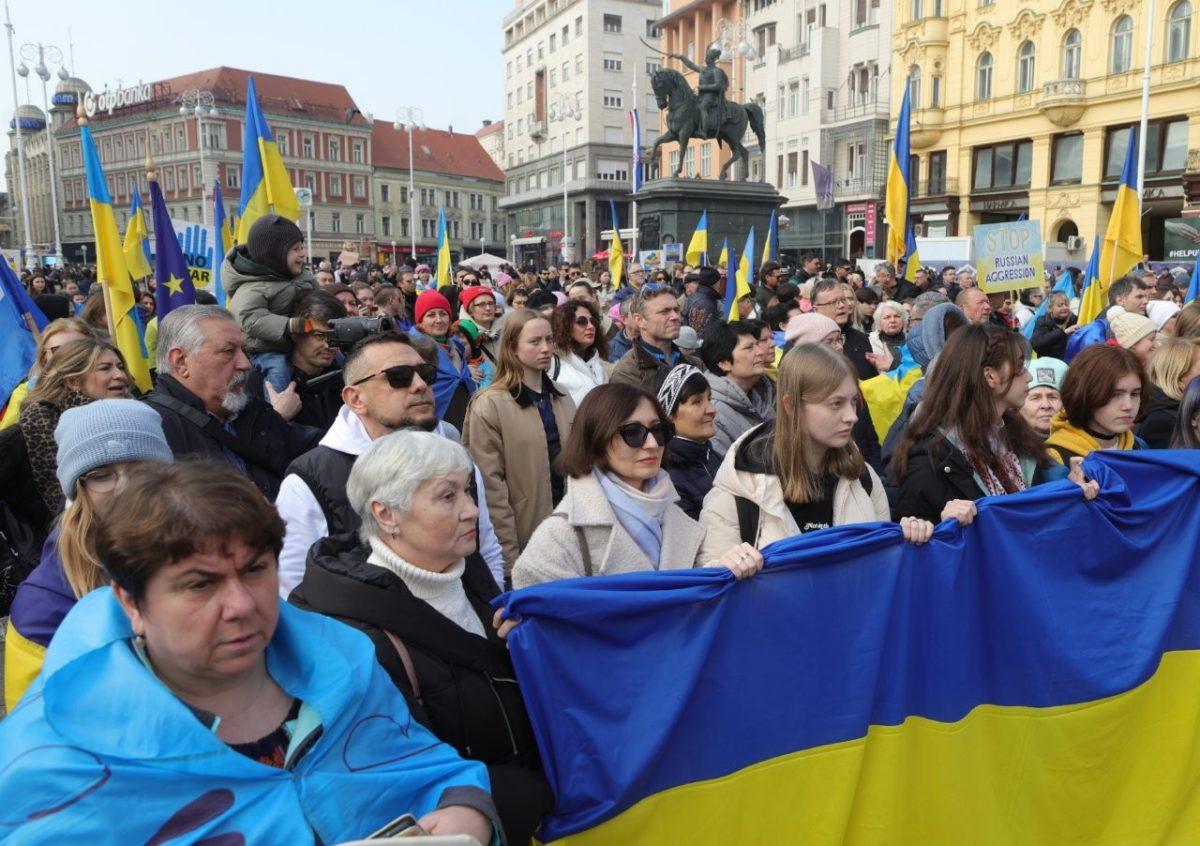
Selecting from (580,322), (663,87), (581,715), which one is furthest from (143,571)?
(663,87)

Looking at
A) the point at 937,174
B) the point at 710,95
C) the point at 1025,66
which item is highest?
the point at 1025,66

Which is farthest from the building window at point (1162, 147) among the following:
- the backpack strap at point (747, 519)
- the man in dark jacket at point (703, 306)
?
the backpack strap at point (747, 519)

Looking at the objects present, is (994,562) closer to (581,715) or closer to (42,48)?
(581,715)

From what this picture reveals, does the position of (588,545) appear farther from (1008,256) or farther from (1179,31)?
(1179,31)

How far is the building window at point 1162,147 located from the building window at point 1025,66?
486cm

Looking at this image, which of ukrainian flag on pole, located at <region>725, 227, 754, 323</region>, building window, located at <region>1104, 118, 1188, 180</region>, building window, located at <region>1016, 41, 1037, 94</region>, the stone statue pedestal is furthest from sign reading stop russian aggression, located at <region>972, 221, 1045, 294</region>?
building window, located at <region>1016, 41, 1037, 94</region>

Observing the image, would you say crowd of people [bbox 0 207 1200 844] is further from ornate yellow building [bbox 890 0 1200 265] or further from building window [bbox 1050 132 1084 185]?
building window [bbox 1050 132 1084 185]

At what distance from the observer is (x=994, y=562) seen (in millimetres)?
2943

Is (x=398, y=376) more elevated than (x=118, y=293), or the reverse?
(x=118, y=293)

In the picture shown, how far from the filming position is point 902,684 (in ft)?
9.05

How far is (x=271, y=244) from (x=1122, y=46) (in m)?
39.7

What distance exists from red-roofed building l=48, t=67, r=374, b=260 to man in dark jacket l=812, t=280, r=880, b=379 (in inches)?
3068

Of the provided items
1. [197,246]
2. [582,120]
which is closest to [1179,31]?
[197,246]

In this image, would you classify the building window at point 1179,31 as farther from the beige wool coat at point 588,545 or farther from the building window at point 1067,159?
the beige wool coat at point 588,545
